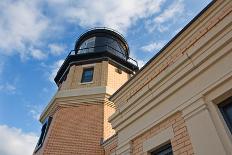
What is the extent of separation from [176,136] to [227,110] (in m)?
1.06

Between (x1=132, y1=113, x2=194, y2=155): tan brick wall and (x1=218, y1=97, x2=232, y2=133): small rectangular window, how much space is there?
735mm

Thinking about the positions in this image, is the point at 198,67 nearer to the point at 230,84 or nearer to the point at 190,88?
the point at 190,88

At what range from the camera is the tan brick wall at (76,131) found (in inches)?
390

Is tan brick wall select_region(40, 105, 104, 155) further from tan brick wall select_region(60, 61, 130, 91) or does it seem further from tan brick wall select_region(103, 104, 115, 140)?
tan brick wall select_region(60, 61, 130, 91)

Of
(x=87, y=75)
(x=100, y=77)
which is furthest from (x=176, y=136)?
(x=87, y=75)

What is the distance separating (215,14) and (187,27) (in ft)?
A: 2.16

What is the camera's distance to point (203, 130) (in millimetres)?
4242

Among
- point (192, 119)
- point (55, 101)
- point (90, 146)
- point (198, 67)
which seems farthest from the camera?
point (55, 101)

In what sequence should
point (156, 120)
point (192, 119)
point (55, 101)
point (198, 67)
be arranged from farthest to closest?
point (55, 101), point (156, 120), point (198, 67), point (192, 119)

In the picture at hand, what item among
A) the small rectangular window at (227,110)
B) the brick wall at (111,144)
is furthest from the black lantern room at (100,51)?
the small rectangular window at (227,110)

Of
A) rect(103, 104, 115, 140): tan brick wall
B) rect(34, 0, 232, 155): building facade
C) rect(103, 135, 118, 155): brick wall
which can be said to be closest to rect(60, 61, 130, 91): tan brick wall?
rect(103, 104, 115, 140): tan brick wall

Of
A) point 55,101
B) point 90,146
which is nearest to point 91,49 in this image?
point 55,101

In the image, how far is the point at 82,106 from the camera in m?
11.7

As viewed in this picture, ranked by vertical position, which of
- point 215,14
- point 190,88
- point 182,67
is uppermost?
point 215,14
